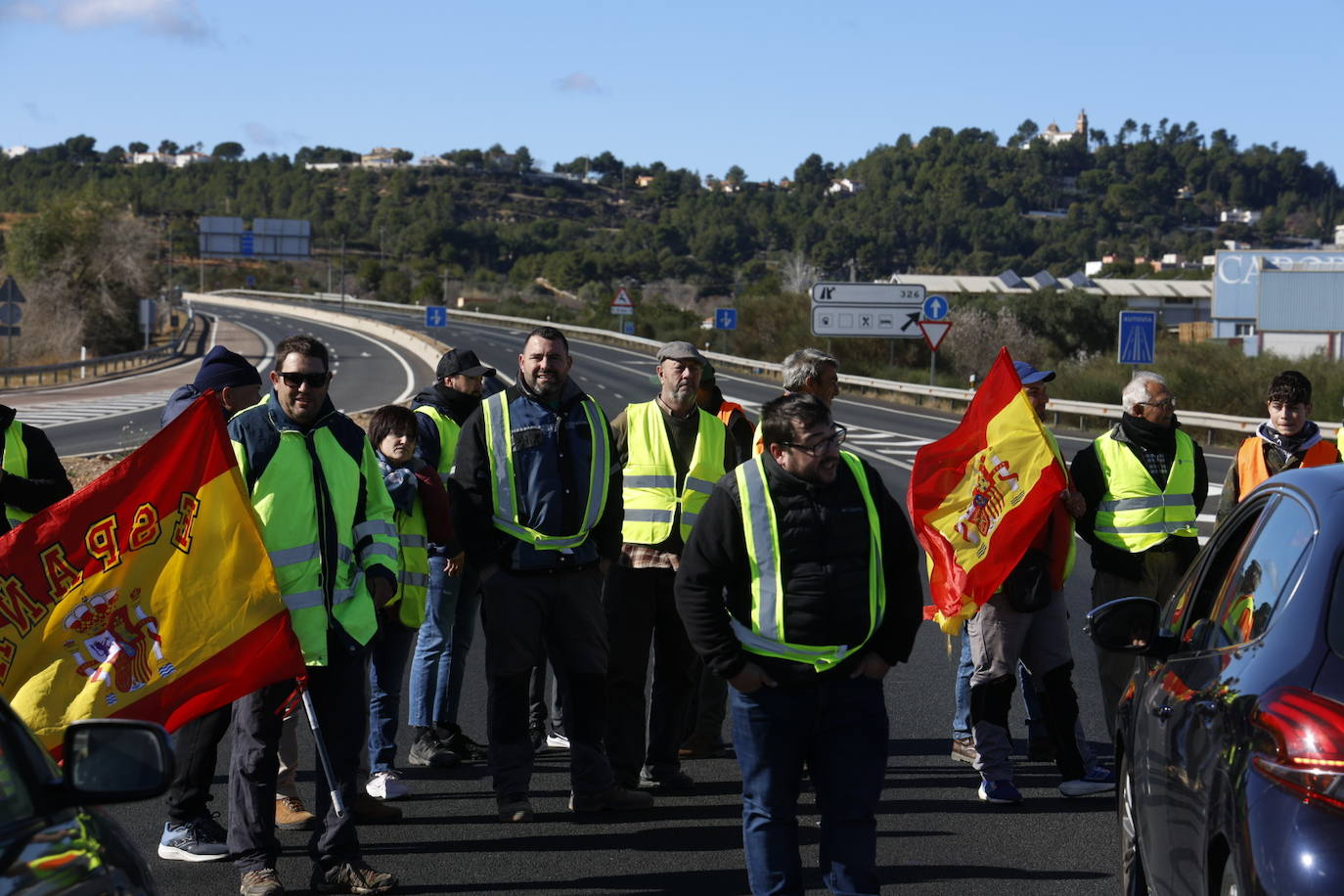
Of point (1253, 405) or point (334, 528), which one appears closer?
point (334, 528)

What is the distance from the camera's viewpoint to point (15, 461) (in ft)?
22.3

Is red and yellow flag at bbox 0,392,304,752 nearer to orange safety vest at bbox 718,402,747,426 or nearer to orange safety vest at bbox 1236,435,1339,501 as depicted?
orange safety vest at bbox 718,402,747,426

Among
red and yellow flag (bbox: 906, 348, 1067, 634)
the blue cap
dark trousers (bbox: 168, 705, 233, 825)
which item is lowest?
dark trousers (bbox: 168, 705, 233, 825)

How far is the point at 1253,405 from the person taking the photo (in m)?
39.0

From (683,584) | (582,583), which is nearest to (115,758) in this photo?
(683,584)

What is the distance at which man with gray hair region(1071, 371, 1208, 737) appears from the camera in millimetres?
7672

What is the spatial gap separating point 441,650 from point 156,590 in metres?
2.54

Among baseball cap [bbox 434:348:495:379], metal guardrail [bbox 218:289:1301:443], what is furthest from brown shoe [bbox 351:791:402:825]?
metal guardrail [bbox 218:289:1301:443]

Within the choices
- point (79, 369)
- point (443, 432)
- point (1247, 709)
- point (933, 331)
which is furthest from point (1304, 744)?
point (79, 369)

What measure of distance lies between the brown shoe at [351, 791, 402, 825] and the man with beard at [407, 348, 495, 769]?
938mm

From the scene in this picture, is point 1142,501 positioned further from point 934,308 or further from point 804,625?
point 934,308

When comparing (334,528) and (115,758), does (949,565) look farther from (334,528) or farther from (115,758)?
(115,758)

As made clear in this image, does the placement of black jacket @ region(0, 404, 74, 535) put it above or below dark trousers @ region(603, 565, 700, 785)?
above

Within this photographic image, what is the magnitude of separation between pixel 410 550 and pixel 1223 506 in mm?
3897
